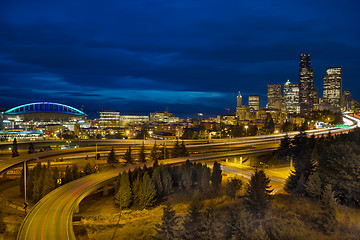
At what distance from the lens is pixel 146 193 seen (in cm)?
2644

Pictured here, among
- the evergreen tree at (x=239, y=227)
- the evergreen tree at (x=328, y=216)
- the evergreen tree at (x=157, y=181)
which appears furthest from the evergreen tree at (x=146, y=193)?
the evergreen tree at (x=328, y=216)

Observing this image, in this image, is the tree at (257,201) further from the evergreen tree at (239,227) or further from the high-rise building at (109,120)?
the high-rise building at (109,120)

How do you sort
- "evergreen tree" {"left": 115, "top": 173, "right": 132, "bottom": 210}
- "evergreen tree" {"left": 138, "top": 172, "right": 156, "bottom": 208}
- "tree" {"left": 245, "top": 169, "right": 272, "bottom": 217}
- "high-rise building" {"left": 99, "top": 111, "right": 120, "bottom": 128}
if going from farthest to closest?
1. "high-rise building" {"left": 99, "top": 111, "right": 120, "bottom": 128}
2. "evergreen tree" {"left": 115, "top": 173, "right": 132, "bottom": 210}
3. "evergreen tree" {"left": 138, "top": 172, "right": 156, "bottom": 208}
4. "tree" {"left": 245, "top": 169, "right": 272, "bottom": 217}

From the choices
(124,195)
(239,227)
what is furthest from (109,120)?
(239,227)

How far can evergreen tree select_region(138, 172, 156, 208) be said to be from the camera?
86.7 ft

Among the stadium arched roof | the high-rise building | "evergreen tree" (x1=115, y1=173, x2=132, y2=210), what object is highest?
the stadium arched roof

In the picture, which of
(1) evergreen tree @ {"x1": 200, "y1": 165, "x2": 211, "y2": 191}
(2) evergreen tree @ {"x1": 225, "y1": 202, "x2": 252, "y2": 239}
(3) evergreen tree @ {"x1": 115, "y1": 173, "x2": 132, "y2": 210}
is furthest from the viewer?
(1) evergreen tree @ {"x1": 200, "y1": 165, "x2": 211, "y2": 191}

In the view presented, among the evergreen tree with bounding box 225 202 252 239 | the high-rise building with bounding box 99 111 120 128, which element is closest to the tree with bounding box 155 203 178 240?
the evergreen tree with bounding box 225 202 252 239

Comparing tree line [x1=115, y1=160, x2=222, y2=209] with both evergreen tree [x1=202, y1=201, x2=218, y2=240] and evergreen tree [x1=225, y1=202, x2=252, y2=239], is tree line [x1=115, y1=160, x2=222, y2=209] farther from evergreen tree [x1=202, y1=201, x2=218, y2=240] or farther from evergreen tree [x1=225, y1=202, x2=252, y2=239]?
evergreen tree [x1=225, y1=202, x2=252, y2=239]

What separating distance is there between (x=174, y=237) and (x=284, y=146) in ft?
120

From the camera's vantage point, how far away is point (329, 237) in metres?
18.5

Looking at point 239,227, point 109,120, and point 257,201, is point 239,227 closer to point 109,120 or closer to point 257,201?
point 257,201

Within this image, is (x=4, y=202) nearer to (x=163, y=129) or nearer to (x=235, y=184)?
(x=235, y=184)

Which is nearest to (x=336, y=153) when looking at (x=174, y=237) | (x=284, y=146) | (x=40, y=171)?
(x=174, y=237)
